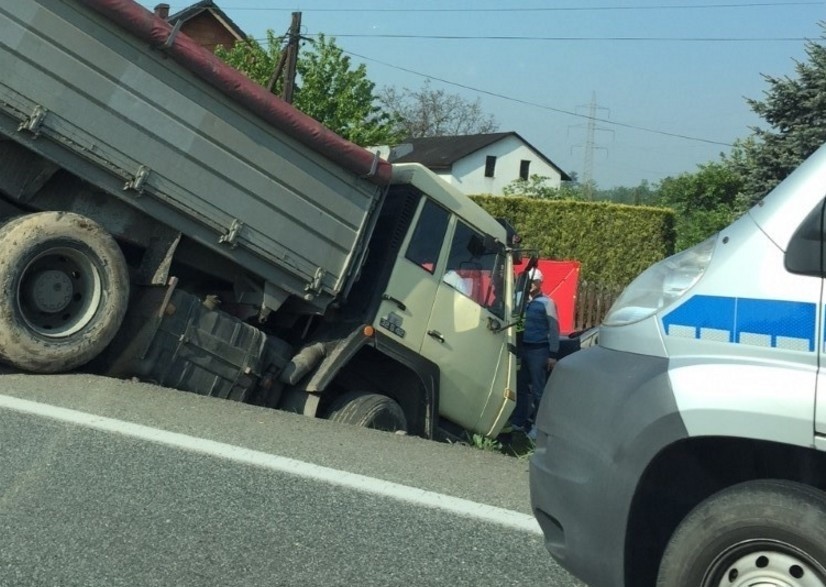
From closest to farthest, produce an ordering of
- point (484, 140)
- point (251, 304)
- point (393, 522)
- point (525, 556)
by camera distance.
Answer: point (525, 556), point (393, 522), point (251, 304), point (484, 140)

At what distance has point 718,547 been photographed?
3252mm

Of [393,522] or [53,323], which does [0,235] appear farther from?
[393,522]

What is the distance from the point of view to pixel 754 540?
3.19m

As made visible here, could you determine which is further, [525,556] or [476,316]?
[476,316]

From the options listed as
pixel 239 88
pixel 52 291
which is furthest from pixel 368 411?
pixel 239 88

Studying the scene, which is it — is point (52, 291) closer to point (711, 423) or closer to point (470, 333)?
point (470, 333)

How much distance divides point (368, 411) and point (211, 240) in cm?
187

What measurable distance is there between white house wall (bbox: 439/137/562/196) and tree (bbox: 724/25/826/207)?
42649 mm

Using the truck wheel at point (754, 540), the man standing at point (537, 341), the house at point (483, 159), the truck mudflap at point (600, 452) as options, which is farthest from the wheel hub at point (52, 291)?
the house at point (483, 159)

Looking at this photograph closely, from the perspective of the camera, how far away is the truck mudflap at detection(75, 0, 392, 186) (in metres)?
6.95

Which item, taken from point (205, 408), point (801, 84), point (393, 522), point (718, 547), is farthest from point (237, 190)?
point (801, 84)

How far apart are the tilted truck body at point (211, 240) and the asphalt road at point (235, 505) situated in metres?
0.86

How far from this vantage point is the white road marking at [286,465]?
5086 mm

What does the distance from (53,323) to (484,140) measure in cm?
5664
